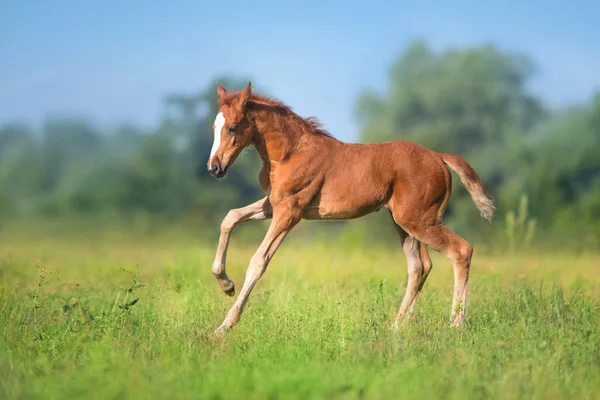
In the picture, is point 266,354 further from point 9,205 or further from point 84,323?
point 9,205

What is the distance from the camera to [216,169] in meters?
8.18

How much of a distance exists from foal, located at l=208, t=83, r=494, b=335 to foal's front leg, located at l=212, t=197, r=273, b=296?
0.03 feet

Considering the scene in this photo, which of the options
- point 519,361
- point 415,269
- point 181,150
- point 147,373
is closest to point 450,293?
point 415,269

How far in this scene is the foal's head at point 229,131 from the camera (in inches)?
324

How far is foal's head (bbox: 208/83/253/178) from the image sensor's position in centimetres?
823

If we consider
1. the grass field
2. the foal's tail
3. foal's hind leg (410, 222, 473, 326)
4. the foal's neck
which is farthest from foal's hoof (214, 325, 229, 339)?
the foal's tail

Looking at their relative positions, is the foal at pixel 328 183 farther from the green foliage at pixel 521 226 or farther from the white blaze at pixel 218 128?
the green foliage at pixel 521 226

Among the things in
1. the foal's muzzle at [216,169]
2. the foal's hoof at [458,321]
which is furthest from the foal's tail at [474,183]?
the foal's muzzle at [216,169]

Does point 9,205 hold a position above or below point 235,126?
below

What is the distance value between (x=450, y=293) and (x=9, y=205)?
9065mm

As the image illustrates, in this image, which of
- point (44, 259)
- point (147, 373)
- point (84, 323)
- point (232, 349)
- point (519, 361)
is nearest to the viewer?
point (147, 373)

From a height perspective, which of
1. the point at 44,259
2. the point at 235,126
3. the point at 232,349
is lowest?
the point at 44,259

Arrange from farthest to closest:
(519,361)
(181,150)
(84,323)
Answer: (181,150) < (84,323) < (519,361)

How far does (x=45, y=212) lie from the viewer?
15.8 m
